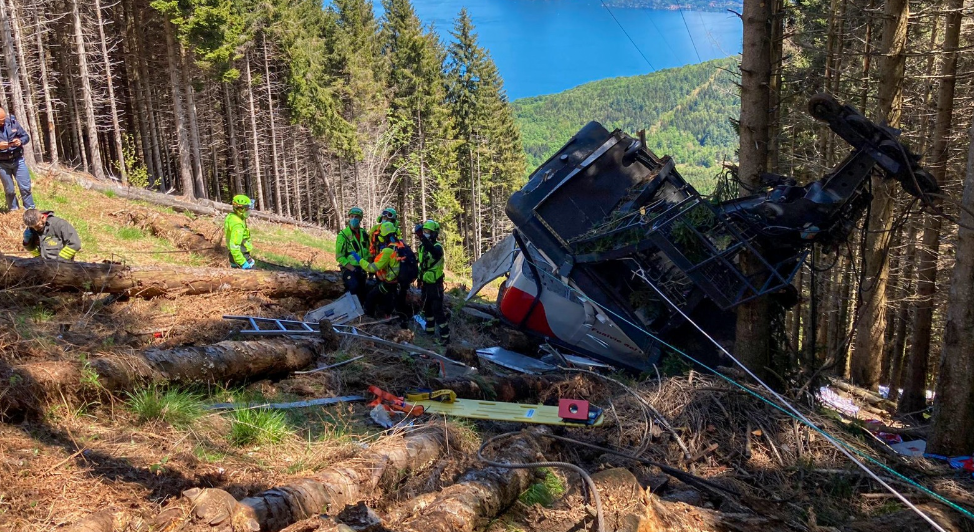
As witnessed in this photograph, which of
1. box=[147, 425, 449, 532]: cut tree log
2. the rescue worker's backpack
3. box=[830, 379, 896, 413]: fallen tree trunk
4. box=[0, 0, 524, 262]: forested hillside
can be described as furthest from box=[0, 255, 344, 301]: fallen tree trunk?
box=[0, 0, 524, 262]: forested hillside

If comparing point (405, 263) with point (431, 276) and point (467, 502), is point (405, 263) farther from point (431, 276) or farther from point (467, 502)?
point (467, 502)

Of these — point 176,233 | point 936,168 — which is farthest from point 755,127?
point 176,233

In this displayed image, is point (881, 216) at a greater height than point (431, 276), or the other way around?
point (881, 216)

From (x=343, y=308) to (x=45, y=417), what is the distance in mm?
5075

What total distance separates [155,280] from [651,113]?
277 feet

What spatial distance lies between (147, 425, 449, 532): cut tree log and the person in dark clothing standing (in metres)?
8.72

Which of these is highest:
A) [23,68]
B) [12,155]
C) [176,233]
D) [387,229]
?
[23,68]

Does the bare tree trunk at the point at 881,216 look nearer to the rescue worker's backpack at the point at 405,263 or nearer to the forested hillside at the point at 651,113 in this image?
the rescue worker's backpack at the point at 405,263

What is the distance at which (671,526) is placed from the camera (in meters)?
3.86

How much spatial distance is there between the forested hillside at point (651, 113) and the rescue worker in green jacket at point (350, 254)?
43.8m

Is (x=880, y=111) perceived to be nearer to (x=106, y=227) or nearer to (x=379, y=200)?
(x=106, y=227)

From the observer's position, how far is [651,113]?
283 ft

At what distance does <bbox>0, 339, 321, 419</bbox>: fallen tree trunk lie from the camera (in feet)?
14.1

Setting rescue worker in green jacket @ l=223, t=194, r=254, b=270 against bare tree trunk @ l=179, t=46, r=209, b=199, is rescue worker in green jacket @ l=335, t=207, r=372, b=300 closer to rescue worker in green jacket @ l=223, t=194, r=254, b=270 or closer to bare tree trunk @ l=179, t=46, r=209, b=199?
rescue worker in green jacket @ l=223, t=194, r=254, b=270
